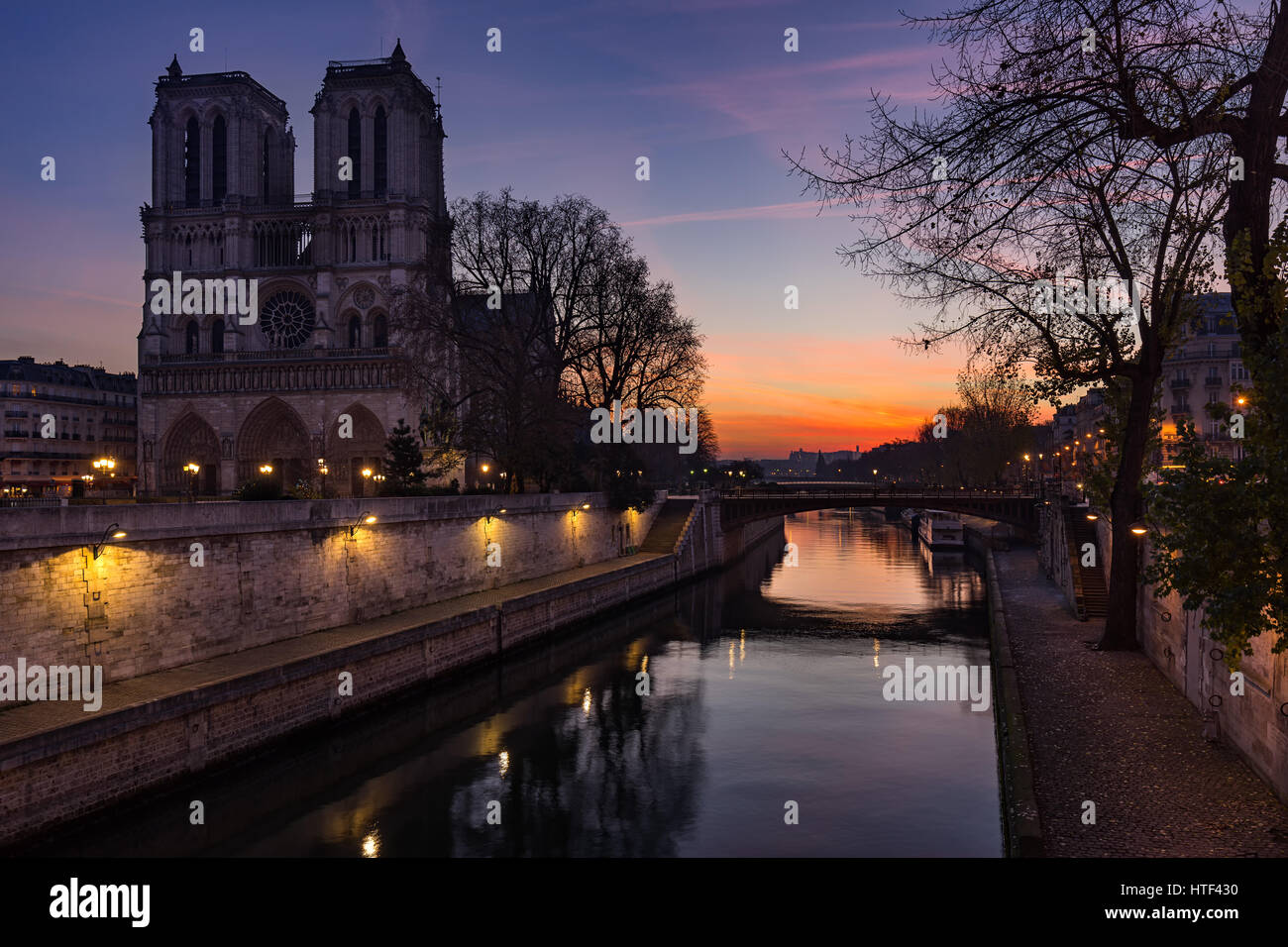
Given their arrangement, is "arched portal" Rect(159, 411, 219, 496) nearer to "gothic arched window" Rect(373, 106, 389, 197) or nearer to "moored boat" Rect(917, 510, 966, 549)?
"gothic arched window" Rect(373, 106, 389, 197)

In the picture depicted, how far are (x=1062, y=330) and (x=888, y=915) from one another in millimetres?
16513

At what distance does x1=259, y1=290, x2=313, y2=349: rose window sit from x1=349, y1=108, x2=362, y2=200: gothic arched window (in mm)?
10366

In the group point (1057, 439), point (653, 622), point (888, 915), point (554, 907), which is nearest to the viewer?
point (888, 915)

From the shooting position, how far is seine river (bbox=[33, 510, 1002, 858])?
1568 cm

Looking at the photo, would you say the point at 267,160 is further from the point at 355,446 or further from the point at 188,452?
the point at 355,446

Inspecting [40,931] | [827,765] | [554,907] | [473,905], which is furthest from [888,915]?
[40,931]

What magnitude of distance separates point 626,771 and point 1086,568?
803 inches

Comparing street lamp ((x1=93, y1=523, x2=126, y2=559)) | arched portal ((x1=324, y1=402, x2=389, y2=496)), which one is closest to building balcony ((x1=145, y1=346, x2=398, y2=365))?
arched portal ((x1=324, y1=402, x2=389, y2=496))

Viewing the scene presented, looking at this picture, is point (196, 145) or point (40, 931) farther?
point (196, 145)

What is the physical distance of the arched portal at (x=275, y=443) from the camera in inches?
3046

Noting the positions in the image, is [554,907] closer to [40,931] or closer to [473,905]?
[473,905]

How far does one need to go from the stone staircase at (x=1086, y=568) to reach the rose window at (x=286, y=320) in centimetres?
6505

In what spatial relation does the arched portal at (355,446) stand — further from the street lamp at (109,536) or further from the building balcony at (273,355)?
A: the street lamp at (109,536)

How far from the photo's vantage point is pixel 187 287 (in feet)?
281
